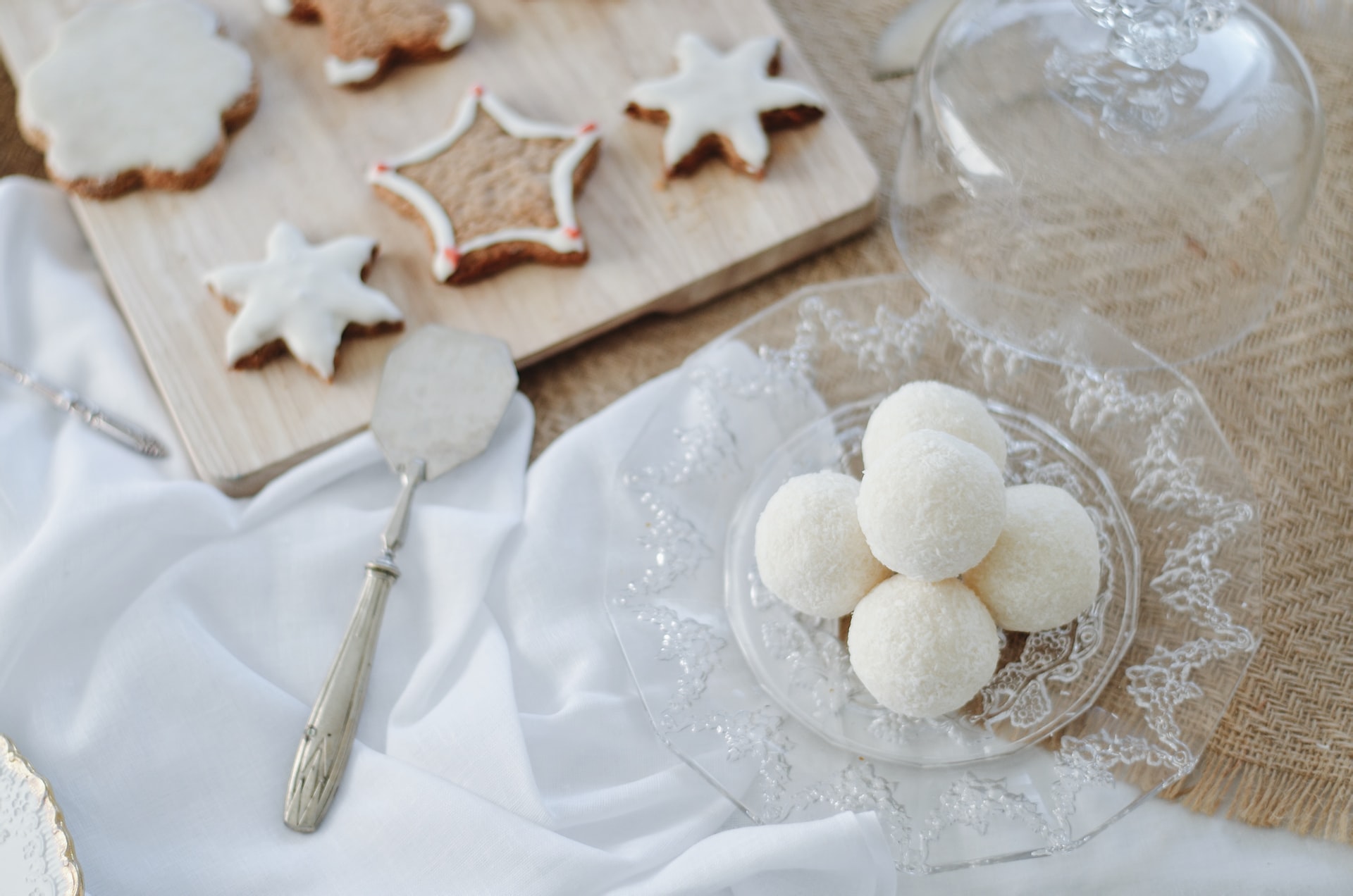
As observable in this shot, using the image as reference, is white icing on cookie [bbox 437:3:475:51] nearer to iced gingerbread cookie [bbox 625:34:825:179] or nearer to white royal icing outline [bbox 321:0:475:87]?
white royal icing outline [bbox 321:0:475:87]

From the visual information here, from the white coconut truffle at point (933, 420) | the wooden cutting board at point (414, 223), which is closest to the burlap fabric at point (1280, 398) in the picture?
the wooden cutting board at point (414, 223)

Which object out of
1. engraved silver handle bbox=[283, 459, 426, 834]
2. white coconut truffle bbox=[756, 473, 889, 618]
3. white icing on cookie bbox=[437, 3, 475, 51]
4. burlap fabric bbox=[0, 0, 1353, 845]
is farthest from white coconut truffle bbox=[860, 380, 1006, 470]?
white icing on cookie bbox=[437, 3, 475, 51]

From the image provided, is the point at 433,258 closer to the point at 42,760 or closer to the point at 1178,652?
the point at 42,760

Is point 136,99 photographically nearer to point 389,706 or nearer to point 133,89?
point 133,89

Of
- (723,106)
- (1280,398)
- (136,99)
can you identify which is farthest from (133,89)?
(1280,398)

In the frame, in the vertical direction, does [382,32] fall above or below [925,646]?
above

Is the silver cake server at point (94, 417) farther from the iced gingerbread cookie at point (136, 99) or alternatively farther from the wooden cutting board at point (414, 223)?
the iced gingerbread cookie at point (136, 99)

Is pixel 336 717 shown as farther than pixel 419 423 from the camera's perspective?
No
